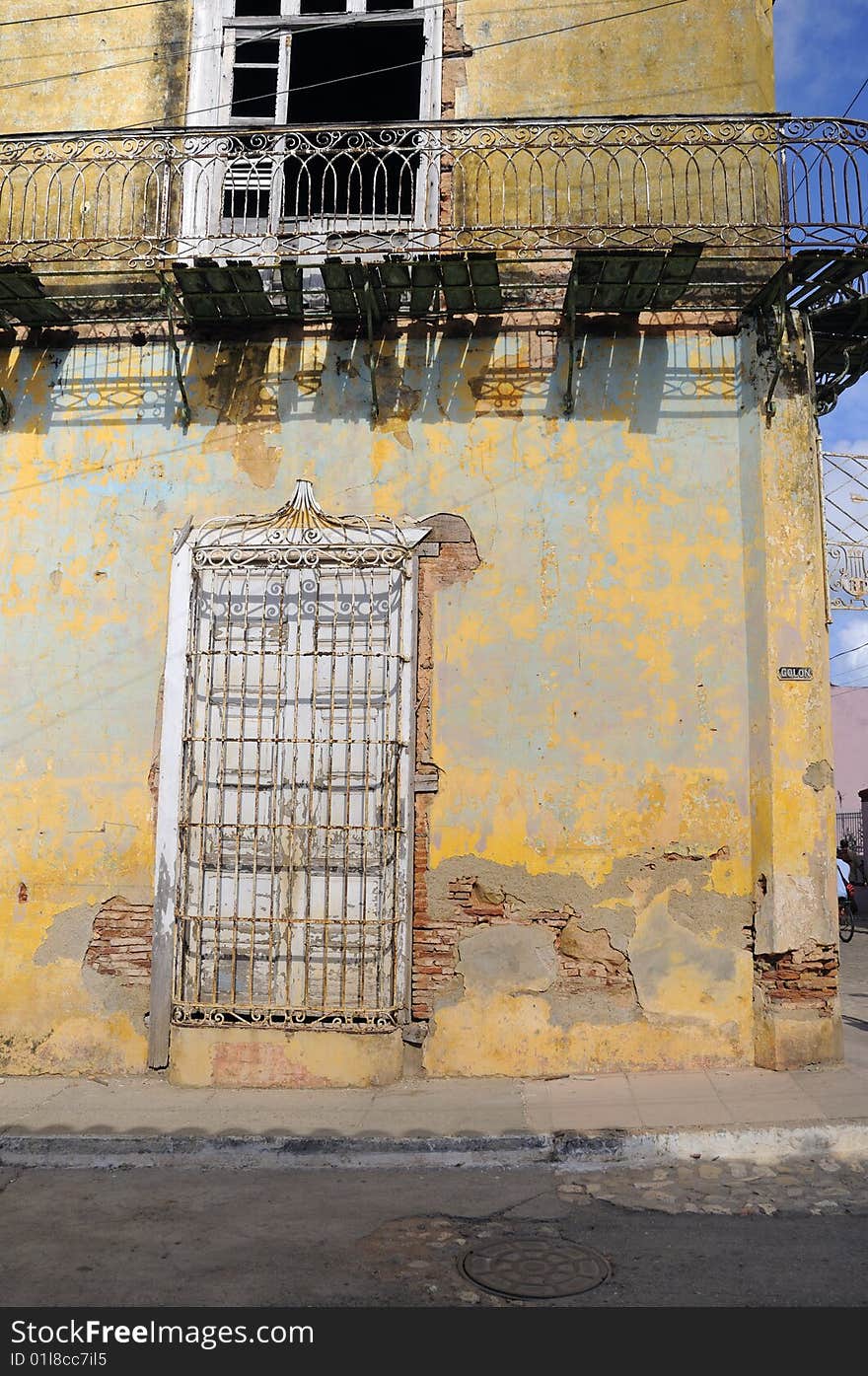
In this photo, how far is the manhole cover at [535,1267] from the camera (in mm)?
4055

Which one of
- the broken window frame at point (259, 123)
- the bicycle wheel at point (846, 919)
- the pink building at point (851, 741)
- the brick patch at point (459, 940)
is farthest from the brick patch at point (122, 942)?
the pink building at point (851, 741)

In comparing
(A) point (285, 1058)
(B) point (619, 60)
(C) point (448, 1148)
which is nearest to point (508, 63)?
(B) point (619, 60)

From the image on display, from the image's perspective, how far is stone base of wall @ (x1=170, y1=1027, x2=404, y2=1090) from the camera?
691cm

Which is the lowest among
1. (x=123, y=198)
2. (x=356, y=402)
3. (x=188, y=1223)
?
(x=188, y=1223)

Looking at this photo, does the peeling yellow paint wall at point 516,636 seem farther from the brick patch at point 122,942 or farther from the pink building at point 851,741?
the pink building at point 851,741

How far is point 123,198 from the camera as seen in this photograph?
796cm

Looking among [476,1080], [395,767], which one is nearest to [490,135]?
[395,767]

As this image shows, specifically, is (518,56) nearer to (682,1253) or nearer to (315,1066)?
(315,1066)

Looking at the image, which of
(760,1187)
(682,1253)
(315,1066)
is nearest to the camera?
(682,1253)

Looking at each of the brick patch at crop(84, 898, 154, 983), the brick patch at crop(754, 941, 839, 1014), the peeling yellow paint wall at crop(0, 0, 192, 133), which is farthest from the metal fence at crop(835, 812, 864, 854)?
the peeling yellow paint wall at crop(0, 0, 192, 133)

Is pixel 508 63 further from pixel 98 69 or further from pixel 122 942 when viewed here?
pixel 122 942

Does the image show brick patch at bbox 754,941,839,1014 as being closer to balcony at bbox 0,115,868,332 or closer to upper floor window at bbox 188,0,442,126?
balcony at bbox 0,115,868,332

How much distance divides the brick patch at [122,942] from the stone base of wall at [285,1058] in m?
0.64

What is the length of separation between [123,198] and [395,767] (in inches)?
192
